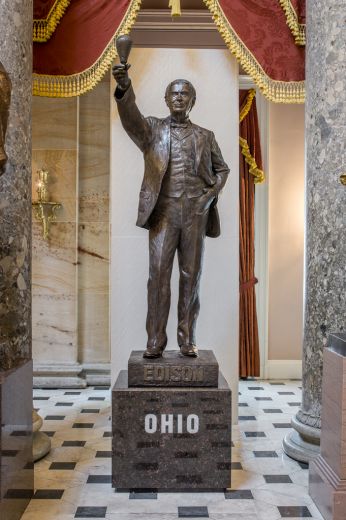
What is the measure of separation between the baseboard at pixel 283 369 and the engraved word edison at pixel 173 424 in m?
A: 4.01

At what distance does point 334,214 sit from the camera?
4.18m

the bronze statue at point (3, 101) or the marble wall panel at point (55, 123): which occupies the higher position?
the marble wall panel at point (55, 123)

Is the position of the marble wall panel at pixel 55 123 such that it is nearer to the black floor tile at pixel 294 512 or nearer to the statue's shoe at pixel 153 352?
the statue's shoe at pixel 153 352

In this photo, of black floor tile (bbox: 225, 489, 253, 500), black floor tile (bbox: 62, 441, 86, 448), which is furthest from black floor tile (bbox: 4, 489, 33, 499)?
black floor tile (bbox: 225, 489, 253, 500)

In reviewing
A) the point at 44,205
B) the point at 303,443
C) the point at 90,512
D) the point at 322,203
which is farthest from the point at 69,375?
the point at 322,203

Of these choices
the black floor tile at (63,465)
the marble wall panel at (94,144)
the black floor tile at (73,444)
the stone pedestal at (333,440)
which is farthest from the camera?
the marble wall panel at (94,144)

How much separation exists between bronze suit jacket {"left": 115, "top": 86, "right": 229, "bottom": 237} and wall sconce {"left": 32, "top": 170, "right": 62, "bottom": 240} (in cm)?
319

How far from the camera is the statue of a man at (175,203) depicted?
4.08m

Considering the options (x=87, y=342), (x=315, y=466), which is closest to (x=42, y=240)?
(x=87, y=342)

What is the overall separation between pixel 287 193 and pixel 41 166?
3085mm

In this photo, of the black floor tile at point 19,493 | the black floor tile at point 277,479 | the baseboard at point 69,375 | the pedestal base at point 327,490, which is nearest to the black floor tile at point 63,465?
the black floor tile at point 19,493

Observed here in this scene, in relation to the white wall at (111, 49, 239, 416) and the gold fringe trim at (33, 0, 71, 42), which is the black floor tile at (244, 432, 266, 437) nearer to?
the white wall at (111, 49, 239, 416)

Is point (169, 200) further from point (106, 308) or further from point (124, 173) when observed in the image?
point (106, 308)

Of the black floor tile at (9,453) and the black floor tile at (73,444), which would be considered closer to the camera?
A: the black floor tile at (9,453)
